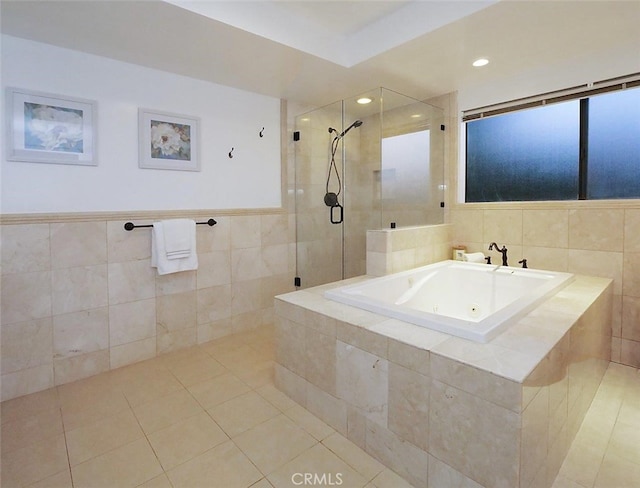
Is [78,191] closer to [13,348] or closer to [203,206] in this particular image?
[203,206]

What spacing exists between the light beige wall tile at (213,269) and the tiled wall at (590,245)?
2373mm

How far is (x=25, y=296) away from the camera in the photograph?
2182 mm

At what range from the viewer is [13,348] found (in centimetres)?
215

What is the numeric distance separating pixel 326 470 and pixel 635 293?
2449mm

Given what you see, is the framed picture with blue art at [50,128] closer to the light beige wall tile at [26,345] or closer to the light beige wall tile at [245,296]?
the light beige wall tile at [26,345]

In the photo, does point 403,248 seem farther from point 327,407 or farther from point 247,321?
point 247,321

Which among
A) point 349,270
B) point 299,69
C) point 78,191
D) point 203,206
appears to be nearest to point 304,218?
point 349,270

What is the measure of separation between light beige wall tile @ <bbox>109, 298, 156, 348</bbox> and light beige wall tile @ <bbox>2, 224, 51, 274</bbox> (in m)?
0.54

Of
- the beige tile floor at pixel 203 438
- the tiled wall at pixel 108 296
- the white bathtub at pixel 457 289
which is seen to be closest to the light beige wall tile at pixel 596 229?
the white bathtub at pixel 457 289

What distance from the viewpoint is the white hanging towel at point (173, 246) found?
259cm

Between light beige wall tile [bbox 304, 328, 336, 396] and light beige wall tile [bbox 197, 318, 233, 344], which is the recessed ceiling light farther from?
light beige wall tile [bbox 197, 318, 233, 344]

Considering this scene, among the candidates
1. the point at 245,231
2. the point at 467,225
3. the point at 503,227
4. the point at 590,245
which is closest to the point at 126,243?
the point at 245,231

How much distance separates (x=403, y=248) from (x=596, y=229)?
1389 mm

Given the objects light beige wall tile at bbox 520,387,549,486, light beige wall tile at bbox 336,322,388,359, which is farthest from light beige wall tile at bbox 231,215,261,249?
light beige wall tile at bbox 520,387,549,486
